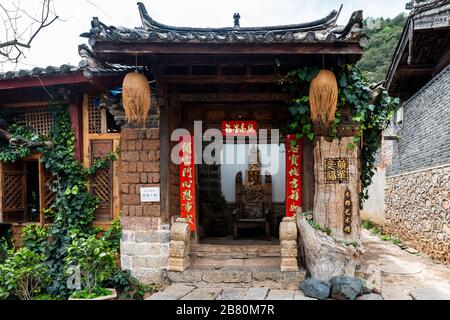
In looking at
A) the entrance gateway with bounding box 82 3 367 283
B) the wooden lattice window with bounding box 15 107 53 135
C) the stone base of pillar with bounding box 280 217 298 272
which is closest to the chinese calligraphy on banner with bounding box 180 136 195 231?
the entrance gateway with bounding box 82 3 367 283

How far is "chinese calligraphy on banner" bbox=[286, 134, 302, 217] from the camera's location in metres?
6.83

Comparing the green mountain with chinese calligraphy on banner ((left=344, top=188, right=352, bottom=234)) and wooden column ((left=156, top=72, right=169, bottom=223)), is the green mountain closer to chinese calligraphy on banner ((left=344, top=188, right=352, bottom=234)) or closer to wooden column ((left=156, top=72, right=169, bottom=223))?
chinese calligraphy on banner ((left=344, top=188, right=352, bottom=234))

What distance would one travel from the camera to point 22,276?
599 cm

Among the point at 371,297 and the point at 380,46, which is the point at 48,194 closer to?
the point at 371,297

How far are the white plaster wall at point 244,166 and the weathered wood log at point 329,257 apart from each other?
4.85 meters

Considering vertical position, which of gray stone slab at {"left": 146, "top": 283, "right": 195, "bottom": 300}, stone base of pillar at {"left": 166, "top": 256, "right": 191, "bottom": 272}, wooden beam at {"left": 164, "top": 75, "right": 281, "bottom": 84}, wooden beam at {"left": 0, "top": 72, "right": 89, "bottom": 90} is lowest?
gray stone slab at {"left": 146, "top": 283, "right": 195, "bottom": 300}

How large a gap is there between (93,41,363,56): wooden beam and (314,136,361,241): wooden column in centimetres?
155

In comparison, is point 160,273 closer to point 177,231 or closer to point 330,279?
point 177,231

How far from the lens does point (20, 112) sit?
25.9 feet

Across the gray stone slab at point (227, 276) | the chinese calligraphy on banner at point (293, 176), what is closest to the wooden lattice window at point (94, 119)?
the gray stone slab at point (227, 276)

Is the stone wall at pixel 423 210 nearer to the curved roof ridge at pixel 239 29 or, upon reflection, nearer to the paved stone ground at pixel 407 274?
the paved stone ground at pixel 407 274

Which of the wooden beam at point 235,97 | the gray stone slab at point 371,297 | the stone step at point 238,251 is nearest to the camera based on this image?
the gray stone slab at point 371,297

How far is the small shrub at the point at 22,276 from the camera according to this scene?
5.88m

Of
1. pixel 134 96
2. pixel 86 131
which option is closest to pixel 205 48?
pixel 134 96
